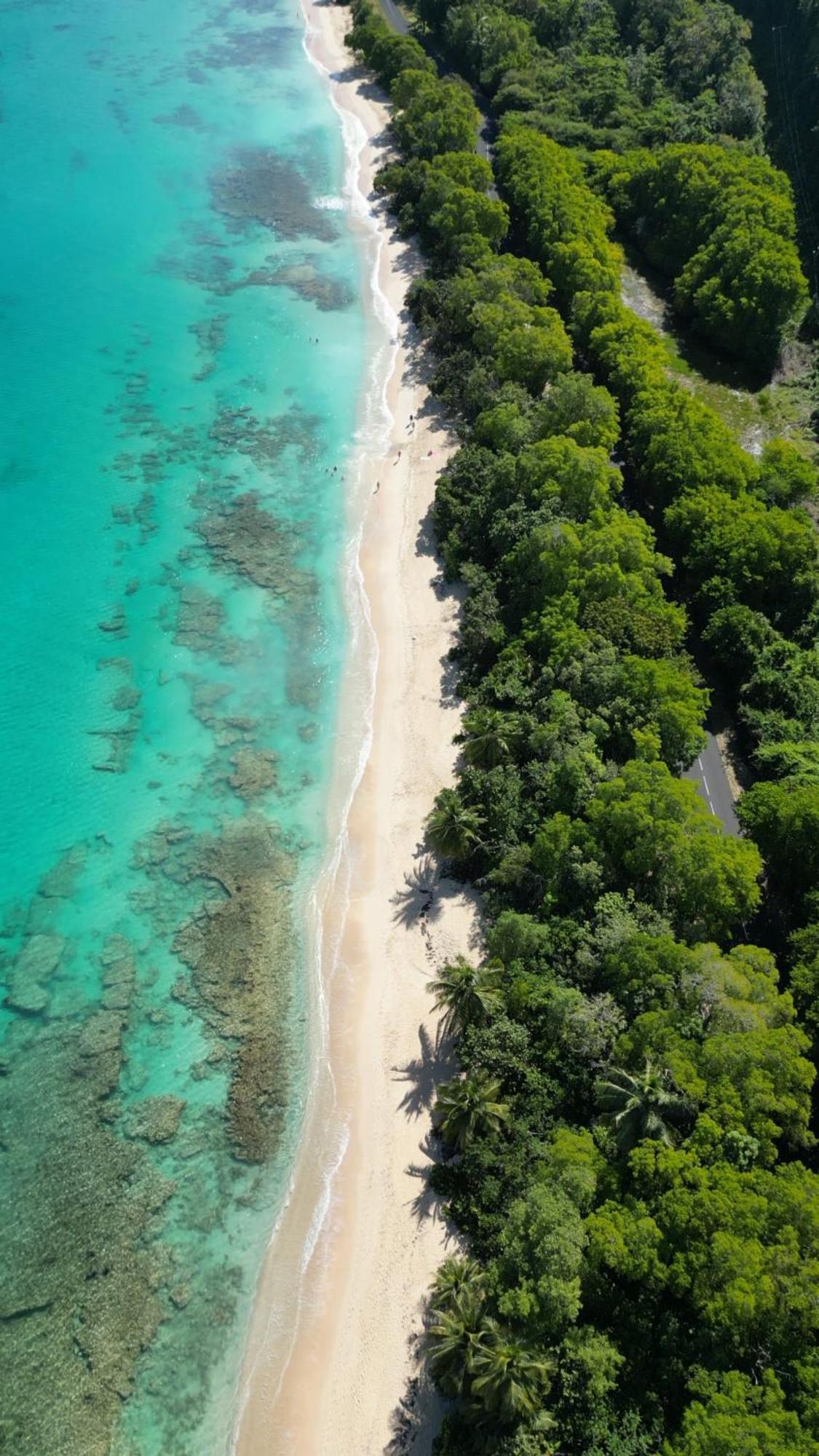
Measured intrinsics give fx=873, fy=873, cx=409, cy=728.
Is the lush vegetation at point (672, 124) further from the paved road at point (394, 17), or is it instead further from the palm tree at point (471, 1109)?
the palm tree at point (471, 1109)

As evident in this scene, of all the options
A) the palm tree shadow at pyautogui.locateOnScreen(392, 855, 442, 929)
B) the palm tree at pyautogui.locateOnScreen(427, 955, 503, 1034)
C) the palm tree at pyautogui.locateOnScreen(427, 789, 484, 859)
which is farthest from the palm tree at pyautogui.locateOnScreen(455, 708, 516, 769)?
the palm tree at pyautogui.locateOnScreen(427, 955, 503, 1034)

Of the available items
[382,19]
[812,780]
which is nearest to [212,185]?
[382,19]

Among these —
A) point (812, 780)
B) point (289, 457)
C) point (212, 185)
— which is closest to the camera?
point (812, 780)

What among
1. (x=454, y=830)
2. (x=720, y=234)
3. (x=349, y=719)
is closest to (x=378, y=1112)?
(x=454, y=830)

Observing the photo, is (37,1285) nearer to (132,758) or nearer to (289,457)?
(132,758)

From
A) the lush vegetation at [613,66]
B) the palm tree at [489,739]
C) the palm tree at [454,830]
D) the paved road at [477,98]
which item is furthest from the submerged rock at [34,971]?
the lush vegetation at [613,66]

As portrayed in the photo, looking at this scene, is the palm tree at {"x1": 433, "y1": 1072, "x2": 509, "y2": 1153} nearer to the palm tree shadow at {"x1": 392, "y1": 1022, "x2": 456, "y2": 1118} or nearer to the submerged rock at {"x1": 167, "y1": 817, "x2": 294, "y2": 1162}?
the palm tree shadow at {"x1": 392, "y1": 1022, "x2": 456, "y2": 1118}
